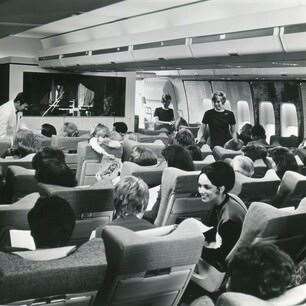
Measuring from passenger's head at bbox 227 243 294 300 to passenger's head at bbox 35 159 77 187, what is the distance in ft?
9.08

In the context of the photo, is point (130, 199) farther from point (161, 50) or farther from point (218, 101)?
point (161, 50)

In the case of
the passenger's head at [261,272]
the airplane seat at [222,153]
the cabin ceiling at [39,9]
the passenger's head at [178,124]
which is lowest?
the passenger's head at [178,124]

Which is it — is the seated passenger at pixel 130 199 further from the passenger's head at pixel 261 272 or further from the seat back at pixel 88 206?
the passenger's head at pixel 261 272

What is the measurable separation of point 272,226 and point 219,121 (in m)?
5.60

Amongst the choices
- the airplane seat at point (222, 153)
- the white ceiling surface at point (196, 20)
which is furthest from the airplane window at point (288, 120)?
the airplane seat at point (222, 153)

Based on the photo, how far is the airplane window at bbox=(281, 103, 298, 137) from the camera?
1448 centimetres

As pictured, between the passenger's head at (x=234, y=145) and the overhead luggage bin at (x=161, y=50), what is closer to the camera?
the passenger's head at (x=234, y=145)

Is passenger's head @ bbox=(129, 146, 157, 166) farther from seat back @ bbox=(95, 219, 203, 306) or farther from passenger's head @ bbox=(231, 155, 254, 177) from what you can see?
seat back @ bbox=(95, 219, 203, 306)

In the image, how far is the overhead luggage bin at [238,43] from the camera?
20.0 ft

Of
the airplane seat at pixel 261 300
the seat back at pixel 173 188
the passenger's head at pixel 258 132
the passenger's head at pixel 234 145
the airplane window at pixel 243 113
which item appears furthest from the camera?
the airplane window at pixel 243 113

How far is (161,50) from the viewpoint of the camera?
8.55 meters

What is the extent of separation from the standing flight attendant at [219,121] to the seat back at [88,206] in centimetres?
493

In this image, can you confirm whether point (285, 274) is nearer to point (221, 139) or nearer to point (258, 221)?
point (258, 221)

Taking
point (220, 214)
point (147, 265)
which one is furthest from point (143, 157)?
point (147, 265)
